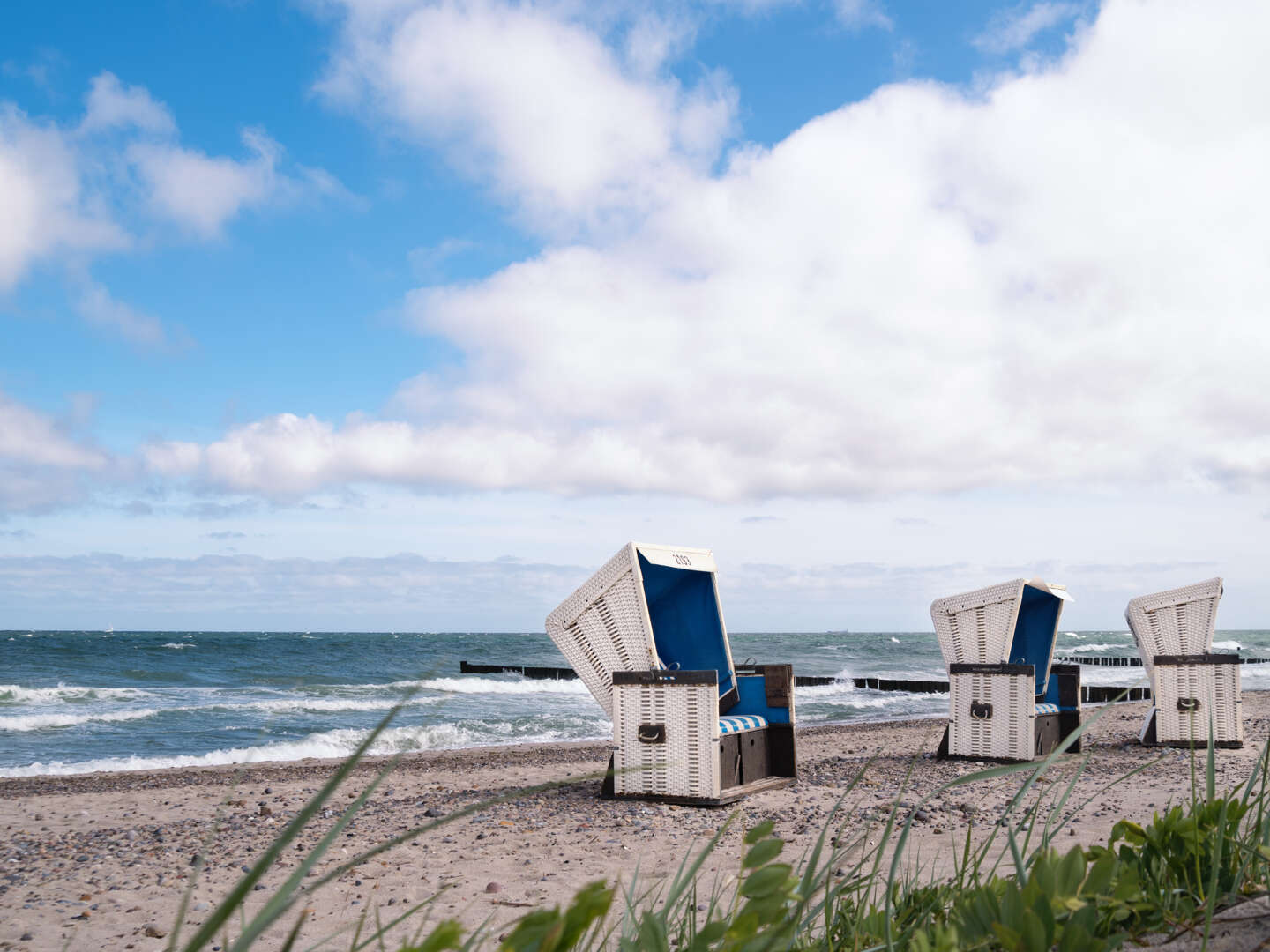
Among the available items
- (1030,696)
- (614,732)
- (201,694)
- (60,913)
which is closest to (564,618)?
(614,732)

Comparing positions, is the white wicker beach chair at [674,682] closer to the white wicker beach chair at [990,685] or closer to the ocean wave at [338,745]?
the white wicker beach chair at [990,685]

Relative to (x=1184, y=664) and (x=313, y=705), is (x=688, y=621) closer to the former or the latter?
(x=1184, y=664)

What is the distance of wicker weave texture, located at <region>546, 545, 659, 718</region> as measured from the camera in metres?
6.09

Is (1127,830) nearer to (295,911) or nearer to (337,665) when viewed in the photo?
(295,911)

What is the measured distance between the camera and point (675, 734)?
19.3 feet

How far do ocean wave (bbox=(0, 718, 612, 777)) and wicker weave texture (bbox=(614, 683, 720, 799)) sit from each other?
161 inches

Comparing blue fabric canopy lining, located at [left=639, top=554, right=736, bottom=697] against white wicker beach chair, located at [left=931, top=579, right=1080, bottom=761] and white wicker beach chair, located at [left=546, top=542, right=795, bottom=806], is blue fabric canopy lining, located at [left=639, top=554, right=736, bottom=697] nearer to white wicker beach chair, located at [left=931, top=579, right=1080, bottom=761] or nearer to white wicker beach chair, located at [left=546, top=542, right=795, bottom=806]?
white wicker beach chair, located at [left=546, top=542, right=795, bottom=806]

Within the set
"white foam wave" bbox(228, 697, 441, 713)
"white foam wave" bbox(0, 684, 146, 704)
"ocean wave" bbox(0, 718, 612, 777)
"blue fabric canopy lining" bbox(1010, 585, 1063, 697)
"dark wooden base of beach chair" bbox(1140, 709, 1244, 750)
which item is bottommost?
"white foam wave" bbox(0, 684, 146, 704)

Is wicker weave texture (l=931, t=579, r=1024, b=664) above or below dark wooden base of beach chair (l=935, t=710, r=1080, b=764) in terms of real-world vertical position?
above

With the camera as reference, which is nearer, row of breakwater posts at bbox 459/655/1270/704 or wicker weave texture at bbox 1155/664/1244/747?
wicker weave texture at bbox 1155/664/1244/747

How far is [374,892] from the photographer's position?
403cm

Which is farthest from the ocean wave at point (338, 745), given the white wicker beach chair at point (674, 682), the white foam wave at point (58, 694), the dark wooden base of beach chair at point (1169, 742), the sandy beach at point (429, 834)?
the white foam wave at point (58, 694)

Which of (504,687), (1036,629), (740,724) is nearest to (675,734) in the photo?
(740,724)

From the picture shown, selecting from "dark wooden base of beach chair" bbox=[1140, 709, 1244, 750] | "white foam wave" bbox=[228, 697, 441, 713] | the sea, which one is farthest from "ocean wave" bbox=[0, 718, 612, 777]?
"dark wooden base of beach chair" bbox=[1140, 709, 1244, 750]
